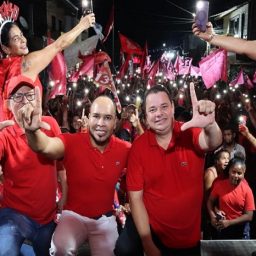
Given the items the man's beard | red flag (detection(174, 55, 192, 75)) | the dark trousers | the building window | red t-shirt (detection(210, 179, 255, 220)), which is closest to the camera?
the dark trousers

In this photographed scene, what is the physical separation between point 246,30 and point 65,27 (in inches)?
857

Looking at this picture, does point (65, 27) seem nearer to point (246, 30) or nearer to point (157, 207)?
point (246, 30)

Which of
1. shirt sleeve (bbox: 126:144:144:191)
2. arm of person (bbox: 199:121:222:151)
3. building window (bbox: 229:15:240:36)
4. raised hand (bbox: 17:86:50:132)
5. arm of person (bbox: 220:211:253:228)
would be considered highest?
building window (bbox: 229:15:240:36)

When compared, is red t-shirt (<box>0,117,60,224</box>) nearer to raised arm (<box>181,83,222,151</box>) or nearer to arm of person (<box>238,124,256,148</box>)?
raised arm (<box>181,83,222,151</box>)

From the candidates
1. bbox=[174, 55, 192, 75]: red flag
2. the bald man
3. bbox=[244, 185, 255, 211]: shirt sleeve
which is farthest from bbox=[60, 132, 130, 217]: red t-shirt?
bbox=[174, 55, 192, 75]: red flag

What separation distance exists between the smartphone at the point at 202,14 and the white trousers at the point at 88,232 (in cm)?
233

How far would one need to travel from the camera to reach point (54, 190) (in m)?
4.21

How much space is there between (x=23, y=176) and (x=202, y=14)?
98.3 inches

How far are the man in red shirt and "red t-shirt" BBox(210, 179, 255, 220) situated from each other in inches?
80.8

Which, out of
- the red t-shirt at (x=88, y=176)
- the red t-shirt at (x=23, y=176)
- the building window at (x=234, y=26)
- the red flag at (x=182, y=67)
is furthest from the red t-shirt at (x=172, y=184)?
the building window at (x=234, y=26)

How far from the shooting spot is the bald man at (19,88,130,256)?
412 centimetres

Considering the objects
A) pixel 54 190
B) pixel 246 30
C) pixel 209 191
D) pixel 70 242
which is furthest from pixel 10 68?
pixel 246 30

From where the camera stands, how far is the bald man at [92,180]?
412 cm

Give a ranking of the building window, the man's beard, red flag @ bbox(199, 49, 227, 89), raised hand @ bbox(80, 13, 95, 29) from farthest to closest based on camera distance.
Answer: the building window < red flag @ bbox(199, 49, 227, 89) < raised hand @ bbox(80, 13, 95, 29) < the man's beard
